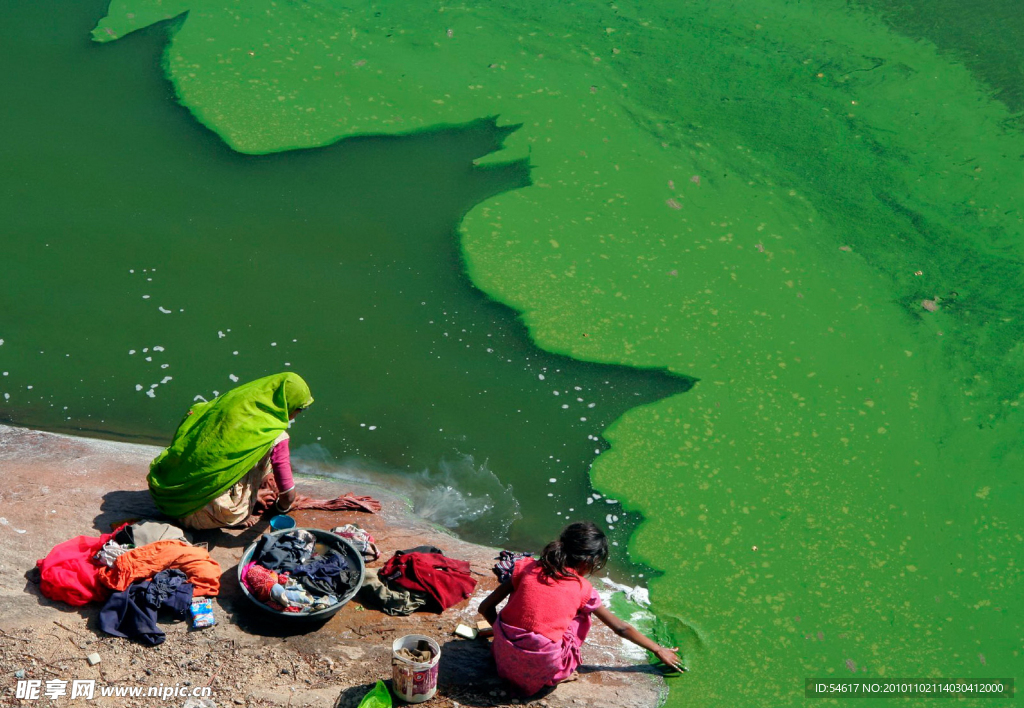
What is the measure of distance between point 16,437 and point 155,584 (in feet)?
4.59

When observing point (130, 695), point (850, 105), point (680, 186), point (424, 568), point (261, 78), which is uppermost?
point (850, 105)

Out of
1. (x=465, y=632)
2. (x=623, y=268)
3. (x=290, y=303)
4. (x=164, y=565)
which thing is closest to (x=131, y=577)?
(x=164, y=565)

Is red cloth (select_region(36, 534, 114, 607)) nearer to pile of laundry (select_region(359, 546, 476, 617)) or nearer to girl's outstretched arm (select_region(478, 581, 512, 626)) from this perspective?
pile of laundry (select_region(359, 546, 476, 617))

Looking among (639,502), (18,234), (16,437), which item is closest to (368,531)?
(639,502)

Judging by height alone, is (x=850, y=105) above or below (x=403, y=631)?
above

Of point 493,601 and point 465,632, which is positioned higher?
point 493,601

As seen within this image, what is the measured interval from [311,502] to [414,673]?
1.09 metres

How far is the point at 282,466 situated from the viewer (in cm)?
329

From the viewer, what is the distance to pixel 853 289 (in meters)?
4.76

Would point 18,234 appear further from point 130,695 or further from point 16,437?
point 130,695

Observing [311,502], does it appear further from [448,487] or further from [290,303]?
[290,303]

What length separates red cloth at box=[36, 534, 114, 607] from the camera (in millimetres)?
2943

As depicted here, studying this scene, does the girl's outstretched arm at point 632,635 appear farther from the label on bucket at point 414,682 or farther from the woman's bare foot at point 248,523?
the woman's bare foot at point 248,523

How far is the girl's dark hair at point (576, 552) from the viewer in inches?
106
